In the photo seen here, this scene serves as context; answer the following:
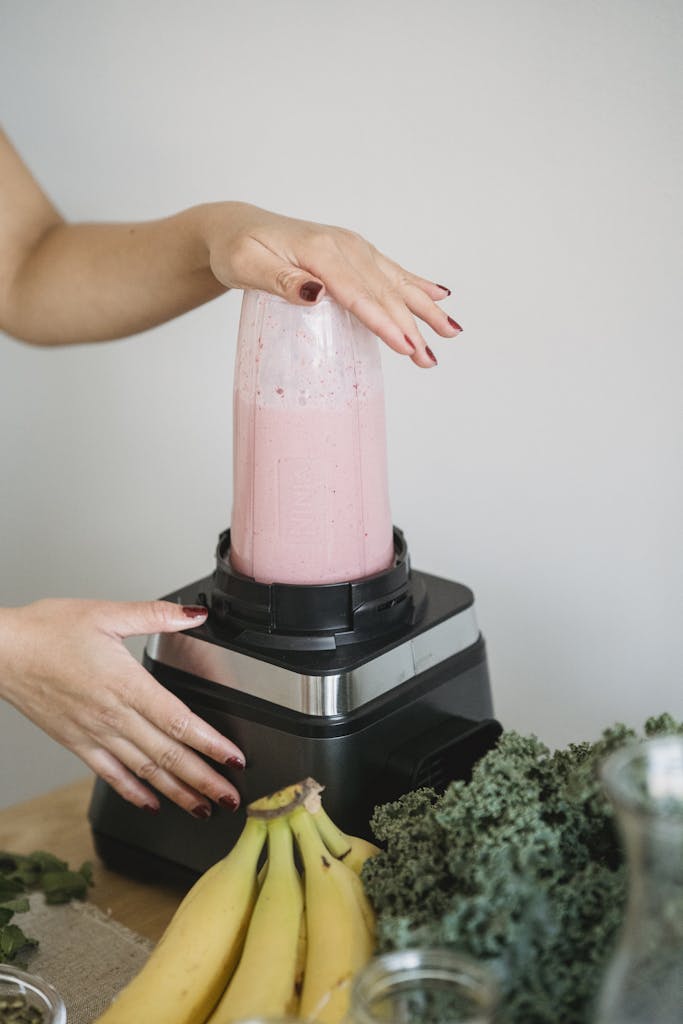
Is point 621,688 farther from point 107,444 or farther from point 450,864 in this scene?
point 107,444

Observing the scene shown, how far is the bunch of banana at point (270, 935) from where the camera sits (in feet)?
2.19

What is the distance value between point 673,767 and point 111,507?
1.62m

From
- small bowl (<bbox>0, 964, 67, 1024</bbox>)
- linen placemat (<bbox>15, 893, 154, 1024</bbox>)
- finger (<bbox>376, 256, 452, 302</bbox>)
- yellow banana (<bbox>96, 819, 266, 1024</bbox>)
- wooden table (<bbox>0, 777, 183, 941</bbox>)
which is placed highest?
finger (<bbox>376, 256, 452, 302</bbox>)

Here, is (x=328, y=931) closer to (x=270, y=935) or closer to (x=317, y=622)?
(x=270, y=935)

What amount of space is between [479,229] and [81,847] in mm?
855

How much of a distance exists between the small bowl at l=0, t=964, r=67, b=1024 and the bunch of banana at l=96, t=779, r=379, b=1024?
0.08 m

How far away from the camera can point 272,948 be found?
693 millimetres

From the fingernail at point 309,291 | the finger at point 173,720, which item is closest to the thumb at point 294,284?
the fingernail at point 309,291

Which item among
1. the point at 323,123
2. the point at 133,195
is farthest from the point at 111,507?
the point at 323,123

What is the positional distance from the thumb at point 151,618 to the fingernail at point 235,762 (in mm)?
117

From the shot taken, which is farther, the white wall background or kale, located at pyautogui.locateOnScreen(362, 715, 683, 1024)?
the white wall background

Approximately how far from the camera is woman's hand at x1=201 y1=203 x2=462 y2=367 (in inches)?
33.7

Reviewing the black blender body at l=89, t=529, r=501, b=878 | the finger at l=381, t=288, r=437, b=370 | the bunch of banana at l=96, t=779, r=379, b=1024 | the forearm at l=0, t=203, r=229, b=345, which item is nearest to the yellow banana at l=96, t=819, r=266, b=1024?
the bunch of banana at l=96, t=779, r=379, b=1024

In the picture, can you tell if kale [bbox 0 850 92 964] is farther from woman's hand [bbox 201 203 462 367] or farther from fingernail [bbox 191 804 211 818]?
woman's hand [bbox 201 203 462 367]
